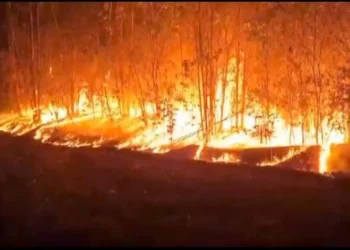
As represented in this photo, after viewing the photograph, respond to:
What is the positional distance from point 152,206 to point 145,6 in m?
4.02

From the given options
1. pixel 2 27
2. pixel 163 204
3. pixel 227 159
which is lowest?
pixel 163 204

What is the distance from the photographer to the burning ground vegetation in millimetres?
8211

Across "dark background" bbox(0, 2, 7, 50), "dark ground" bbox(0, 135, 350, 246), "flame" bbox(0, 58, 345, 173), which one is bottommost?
"dark ground" bbox(0, 135, 350, 246)

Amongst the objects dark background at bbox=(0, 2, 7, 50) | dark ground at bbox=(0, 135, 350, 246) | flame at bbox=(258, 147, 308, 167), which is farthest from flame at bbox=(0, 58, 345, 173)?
dark background at bbox=(0, 2, 7, 50)

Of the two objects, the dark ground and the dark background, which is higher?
the dark background

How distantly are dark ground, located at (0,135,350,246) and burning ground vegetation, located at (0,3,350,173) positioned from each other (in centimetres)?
74

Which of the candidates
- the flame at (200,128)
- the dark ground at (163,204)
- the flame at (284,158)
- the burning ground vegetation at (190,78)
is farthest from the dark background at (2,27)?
the flame at (284,158)

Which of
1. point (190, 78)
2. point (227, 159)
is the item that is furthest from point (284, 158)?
point (190, 78)

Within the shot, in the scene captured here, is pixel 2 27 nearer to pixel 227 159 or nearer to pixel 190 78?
pixel 190 78

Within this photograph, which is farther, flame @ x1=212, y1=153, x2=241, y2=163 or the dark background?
the dark background

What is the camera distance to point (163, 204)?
641cm

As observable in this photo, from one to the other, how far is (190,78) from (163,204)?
10.5ft

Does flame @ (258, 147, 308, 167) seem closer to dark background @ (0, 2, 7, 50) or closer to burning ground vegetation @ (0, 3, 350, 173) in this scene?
burning ground vegetation @ (0, 3, 350, 173)

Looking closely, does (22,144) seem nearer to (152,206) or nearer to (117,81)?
(117,81)
